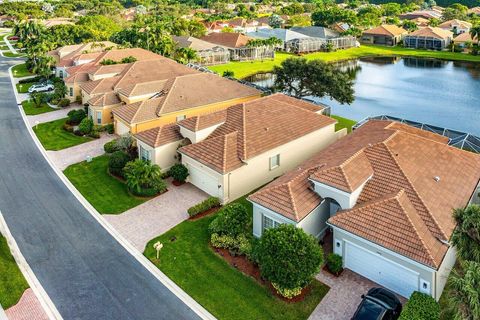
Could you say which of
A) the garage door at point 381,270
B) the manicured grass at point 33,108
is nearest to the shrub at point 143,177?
the garage door at point 381,270

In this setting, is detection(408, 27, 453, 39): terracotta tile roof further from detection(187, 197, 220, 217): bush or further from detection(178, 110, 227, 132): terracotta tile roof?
detection(187, 197, 220, 217): bush

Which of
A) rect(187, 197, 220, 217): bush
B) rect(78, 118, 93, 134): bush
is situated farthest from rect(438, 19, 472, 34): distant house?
rect(187, 197, 220, 217): bush

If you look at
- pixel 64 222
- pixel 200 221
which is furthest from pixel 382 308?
pixel 64 222

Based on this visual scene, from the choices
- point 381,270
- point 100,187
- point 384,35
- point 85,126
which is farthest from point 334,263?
point 384,35

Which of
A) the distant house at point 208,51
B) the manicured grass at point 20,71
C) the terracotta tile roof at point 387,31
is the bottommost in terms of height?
the manicured grass at point 20,71

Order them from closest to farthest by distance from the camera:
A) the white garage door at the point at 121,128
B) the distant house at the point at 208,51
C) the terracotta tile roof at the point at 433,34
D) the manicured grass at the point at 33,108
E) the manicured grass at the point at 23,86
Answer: the white garage door at the point at 121,128, the manicured grass at the point at 33,108, the manicured grass at the point at 23,86, the distant house at the point at 208,51, the terracotta tile roof at the point at 433,34

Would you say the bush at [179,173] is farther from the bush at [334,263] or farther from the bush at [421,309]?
the bush at [421,309]

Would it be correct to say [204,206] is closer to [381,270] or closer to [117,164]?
[117,164]
